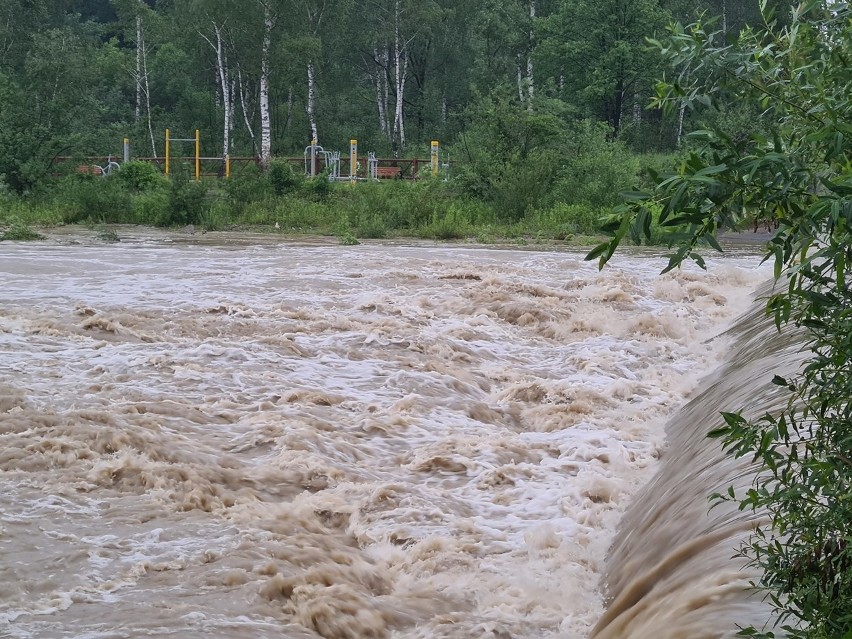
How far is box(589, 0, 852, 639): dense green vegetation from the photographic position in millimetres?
2184

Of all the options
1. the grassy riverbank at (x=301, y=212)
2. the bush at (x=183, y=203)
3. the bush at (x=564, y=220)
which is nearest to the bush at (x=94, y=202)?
the grassy riverbank at (x=301, y=212)

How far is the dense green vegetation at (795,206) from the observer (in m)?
2.18

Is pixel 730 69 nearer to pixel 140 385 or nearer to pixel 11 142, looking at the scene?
pixel 140 385

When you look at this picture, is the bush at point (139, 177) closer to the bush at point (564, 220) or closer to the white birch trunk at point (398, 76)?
the bush at point (564, 220)

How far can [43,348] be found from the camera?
28.5 ft

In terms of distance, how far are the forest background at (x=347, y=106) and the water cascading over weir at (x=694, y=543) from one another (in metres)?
5.98

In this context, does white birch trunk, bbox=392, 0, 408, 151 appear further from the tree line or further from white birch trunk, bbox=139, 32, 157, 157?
white birch trunk, bbox=139, 32, 157, 157

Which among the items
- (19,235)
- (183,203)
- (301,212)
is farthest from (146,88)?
(19,235)

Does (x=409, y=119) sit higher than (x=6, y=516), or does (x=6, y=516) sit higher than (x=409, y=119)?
(x=409, y=119)

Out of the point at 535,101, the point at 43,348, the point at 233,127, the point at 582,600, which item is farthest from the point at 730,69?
the point at 233,127

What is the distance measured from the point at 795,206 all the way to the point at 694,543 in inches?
83.9

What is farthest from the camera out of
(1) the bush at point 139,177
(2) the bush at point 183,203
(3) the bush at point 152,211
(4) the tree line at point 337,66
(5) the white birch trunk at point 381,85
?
(5) the white birch trunk at point 381,85

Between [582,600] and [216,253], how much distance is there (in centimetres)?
1378

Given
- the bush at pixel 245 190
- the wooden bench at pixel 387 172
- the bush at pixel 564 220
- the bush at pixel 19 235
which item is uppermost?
the wooden bench at pixel 387 172
